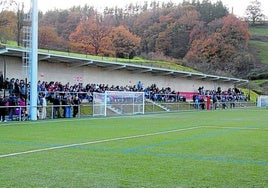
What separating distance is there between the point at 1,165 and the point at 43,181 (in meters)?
1.89

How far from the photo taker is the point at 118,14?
4751 inches

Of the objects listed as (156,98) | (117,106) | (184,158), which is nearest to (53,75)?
(117,106)

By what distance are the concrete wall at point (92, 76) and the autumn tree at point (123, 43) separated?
2790cm

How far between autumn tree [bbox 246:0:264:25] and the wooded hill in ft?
122

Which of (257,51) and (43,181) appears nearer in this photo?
(43,181)

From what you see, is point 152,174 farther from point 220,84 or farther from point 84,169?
point 220,84

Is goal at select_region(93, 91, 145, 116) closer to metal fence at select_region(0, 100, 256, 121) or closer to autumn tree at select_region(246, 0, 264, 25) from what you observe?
metal fence at select_region(0, 100, 256, 121)

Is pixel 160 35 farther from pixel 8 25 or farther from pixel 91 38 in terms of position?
pixel 8 25

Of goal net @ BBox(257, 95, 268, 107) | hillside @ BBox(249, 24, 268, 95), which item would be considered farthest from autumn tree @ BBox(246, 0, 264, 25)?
goal net @ BBox(257, 95, 268, 107)

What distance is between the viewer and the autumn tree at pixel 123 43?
86.1 metres

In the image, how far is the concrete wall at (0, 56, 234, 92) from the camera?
34625mm

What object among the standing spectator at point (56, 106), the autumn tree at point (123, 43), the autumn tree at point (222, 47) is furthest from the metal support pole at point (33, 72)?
the autumn tree at point (222, 47)

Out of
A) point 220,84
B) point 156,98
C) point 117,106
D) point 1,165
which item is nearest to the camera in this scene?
point 1,165

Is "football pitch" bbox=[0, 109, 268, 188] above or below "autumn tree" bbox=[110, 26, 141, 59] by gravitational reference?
below
